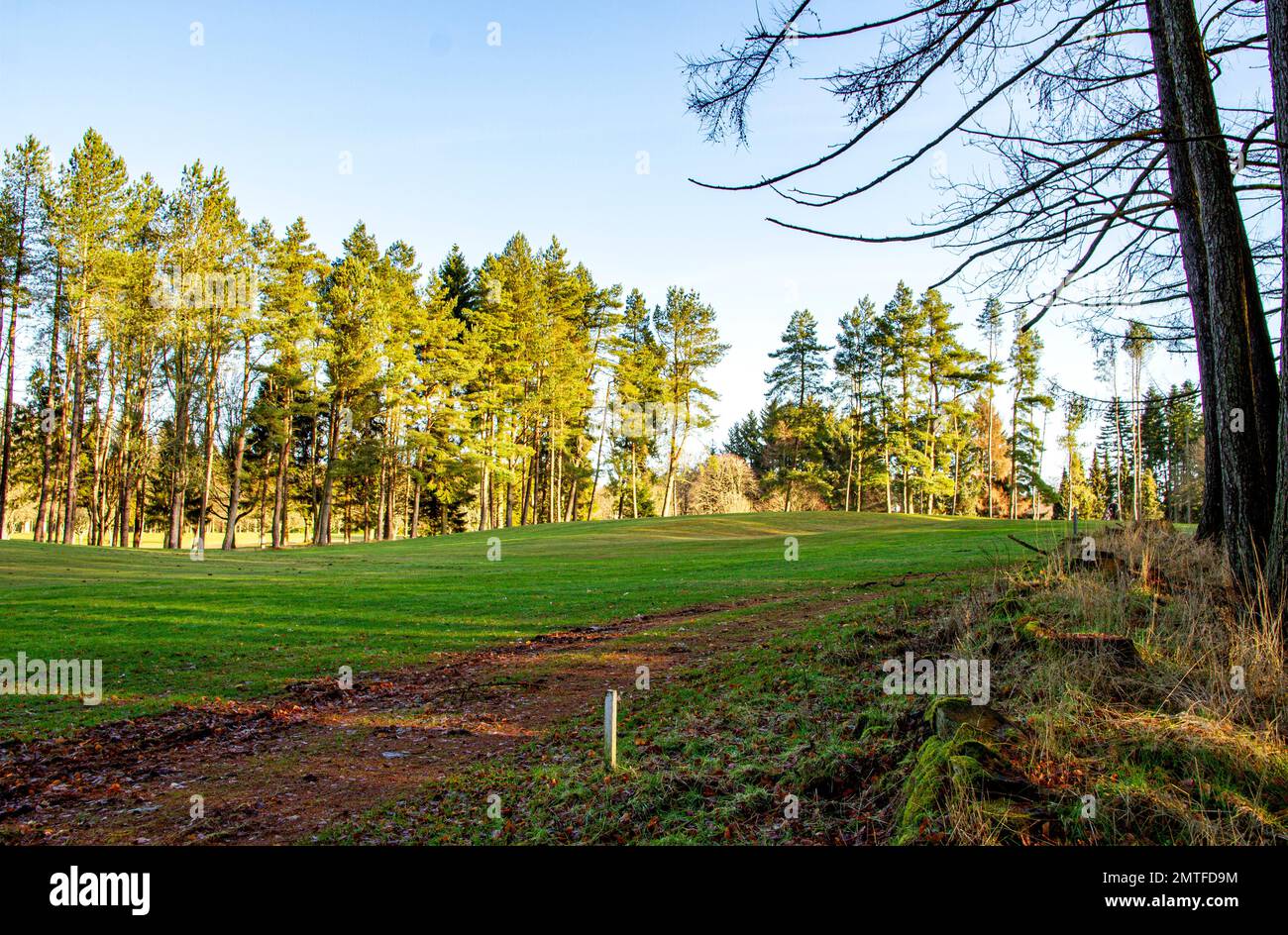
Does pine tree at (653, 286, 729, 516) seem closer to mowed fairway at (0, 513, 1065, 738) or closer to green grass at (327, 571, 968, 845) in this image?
mowed fairway at (0, 513, 1065, 738)

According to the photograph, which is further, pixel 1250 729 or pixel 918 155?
pixel 918 155

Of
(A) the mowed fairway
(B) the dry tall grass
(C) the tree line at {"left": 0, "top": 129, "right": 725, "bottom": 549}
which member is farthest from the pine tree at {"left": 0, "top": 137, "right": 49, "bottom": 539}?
(B) the dry tall grass

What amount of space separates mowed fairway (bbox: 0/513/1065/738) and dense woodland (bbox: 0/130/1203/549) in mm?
11735

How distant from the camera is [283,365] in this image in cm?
3562

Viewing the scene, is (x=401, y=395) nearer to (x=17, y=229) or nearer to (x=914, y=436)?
(x=17, y=229)

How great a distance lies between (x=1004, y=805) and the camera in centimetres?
330

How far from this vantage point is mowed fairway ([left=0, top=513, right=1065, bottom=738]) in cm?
862

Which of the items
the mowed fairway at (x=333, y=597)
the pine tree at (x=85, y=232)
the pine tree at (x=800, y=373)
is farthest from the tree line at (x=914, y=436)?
the pine tree at (x=85, y=232)

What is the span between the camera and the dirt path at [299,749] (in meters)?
4.61

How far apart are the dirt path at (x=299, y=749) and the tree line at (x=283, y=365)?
30.8 m

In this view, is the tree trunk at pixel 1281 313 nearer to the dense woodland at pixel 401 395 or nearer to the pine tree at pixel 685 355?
the dense woodland at pixel 401 395
